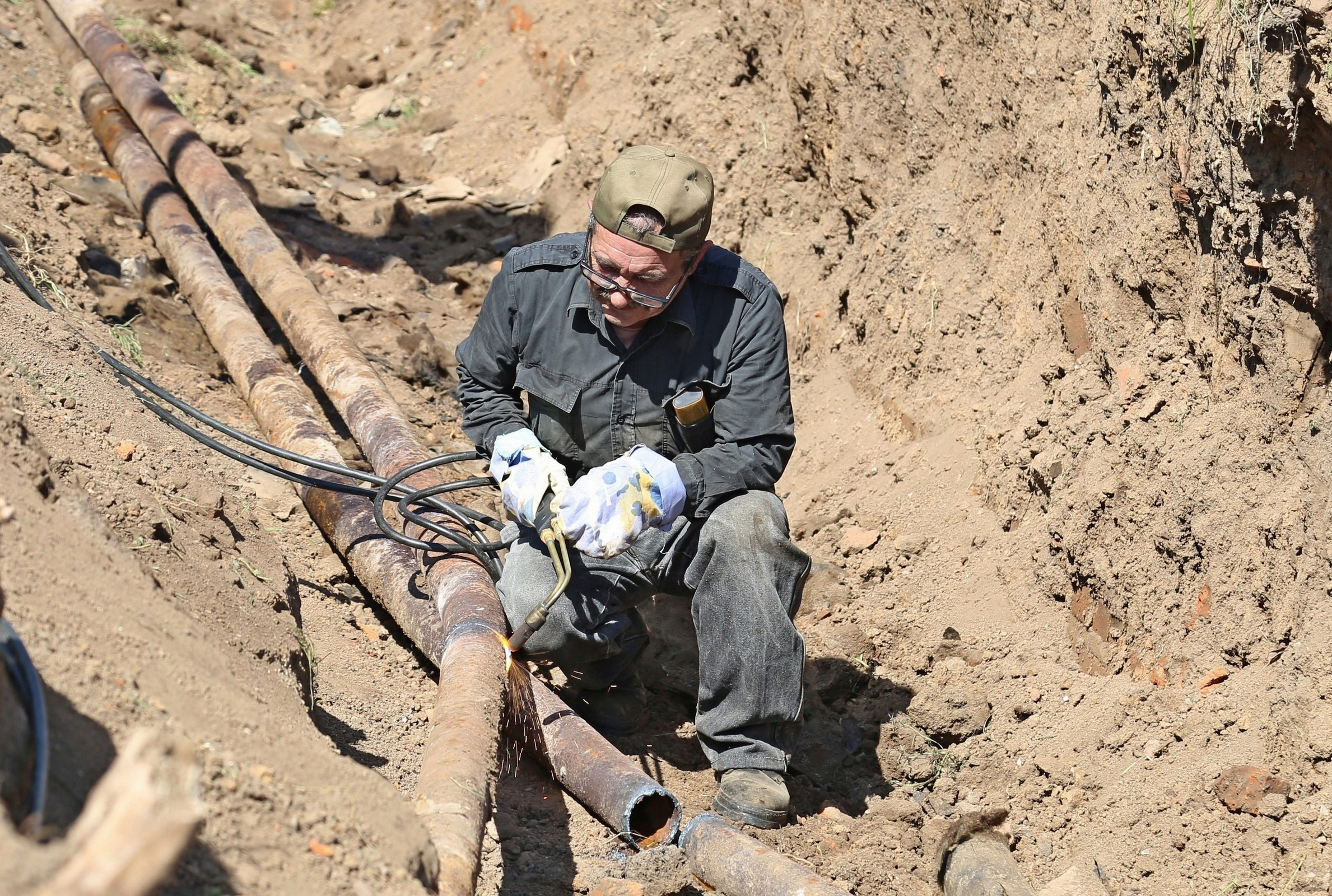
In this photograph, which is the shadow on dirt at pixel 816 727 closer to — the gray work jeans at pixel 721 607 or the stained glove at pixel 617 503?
the gray work jeans at pixel 721 607

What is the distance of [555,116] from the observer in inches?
267

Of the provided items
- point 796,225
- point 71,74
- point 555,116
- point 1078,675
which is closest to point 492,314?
point 1078,675

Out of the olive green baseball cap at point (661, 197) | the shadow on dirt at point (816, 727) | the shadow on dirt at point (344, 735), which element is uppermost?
the olive green baseball cap at point (661, 197)

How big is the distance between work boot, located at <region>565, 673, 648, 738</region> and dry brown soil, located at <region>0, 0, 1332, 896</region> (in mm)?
75

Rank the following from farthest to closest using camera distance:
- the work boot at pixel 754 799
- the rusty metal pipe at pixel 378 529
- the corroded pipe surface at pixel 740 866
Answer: the work boot at pixel 754 799 → the corroded pipe surface at pixel 740 866 → the rusty metal pipe at pixel 378 529

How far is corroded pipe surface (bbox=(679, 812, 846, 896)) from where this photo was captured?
2.49 meters

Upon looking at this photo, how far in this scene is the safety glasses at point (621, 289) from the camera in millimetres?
2893

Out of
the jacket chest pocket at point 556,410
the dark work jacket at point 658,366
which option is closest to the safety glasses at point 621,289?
the dark work jacket at point 658,366

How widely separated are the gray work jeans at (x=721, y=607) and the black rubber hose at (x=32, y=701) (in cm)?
164

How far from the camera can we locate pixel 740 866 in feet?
8.50

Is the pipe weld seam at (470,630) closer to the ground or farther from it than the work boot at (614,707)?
farther from it

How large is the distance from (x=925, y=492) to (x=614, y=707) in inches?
53.5

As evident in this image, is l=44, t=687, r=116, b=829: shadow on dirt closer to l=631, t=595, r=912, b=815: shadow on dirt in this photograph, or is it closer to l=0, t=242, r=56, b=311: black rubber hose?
l=631, t=595, r=912, b=815: shadow on dirt

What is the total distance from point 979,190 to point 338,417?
263 centimetres
